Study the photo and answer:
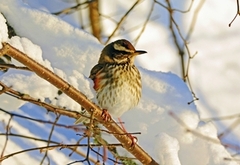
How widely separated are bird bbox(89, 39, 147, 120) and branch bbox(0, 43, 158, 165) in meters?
0.38

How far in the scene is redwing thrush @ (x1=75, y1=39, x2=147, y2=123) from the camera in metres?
3.00

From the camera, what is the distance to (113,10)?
5.60 metres

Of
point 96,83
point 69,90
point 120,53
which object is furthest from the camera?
point 120,53

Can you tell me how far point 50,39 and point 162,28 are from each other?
6.89ft

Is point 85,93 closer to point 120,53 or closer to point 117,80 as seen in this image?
point 117,80

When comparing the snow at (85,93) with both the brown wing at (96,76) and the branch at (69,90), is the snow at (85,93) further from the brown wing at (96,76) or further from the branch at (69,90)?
the branch at (69,90)

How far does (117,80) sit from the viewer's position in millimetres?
3068

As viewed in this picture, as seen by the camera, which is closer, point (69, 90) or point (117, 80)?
point (69, 90)

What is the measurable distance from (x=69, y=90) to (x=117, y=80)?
0.87 meters

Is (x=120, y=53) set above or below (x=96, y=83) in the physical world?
above

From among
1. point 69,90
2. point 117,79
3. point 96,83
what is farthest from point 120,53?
point 69,90

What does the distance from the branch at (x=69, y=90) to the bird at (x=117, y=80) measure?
0.38m

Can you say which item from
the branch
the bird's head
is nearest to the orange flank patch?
the bird's head

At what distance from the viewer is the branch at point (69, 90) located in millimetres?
2044
